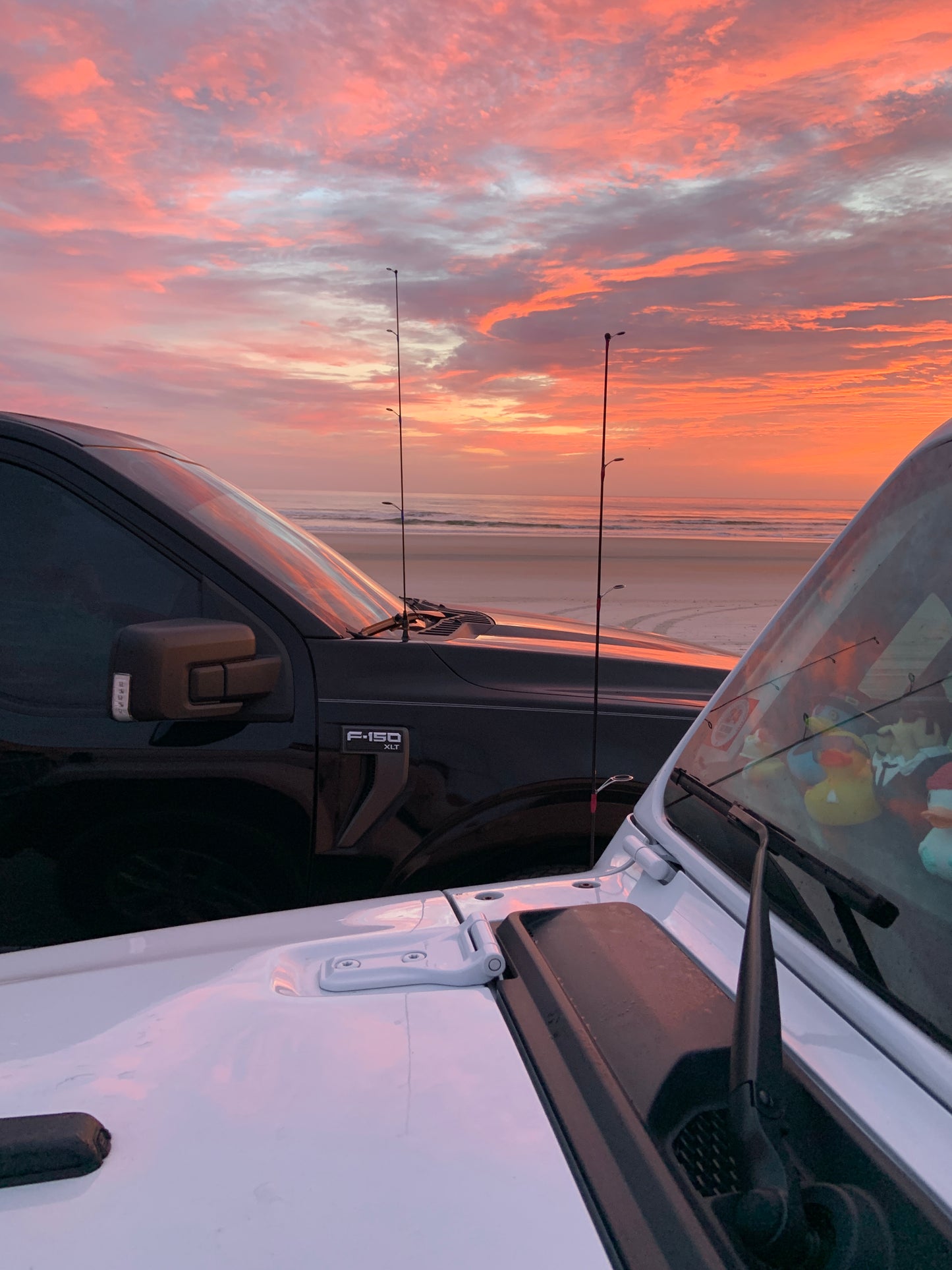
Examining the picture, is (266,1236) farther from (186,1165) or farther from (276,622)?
(276,622)

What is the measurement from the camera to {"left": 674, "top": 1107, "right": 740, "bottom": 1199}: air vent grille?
911 millimetres

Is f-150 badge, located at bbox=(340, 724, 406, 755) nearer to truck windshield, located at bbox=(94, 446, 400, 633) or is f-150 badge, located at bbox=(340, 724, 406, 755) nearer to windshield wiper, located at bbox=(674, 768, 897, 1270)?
truck windshield, located at bbox=(94, 446, 400, 633)

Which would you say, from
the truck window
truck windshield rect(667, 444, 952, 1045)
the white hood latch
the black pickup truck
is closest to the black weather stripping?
the white hood latch

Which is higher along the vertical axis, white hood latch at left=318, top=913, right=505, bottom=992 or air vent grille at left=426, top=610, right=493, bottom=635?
air vent grille at left=426, top=610, right=493, bottom=635

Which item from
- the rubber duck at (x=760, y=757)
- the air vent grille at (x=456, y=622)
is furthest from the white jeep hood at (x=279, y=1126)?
the air vent grille at (x=456, y=622)

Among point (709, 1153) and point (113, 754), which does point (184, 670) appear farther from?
point (709, 1153)

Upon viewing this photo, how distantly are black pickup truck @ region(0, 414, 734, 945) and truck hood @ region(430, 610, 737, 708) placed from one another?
208 mm

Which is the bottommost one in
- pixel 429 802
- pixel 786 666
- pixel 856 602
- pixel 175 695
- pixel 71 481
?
pixel 429 802

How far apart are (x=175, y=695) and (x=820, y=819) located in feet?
4.81

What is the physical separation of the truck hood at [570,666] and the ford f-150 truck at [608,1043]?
1.32 metres

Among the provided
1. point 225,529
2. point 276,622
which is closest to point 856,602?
point 276,622

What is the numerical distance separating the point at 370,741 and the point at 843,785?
158 cm

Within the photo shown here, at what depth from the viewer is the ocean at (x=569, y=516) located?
31.0 m

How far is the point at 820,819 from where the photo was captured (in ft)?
4.23
